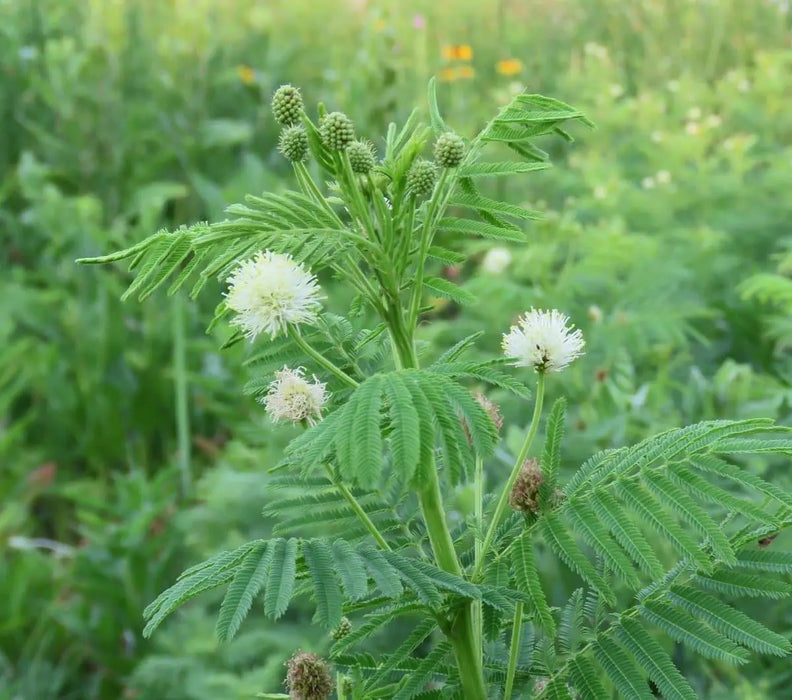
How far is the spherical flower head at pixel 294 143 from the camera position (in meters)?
1.00

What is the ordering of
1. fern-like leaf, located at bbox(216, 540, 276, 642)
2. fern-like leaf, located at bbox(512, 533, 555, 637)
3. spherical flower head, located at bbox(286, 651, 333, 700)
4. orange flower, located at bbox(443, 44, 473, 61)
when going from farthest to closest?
1. orange flower, located at bbox(443, 44, 473, 61)
2. spherical flower head, located at bbox(286, 651, 333, 700)
3. fern-like leaf, located at bbox(512, 533, 555, 637)
4. fern-like leaf, located at bbox(216, 540, 276, 642)

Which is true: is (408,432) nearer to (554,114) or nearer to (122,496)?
(554,114)

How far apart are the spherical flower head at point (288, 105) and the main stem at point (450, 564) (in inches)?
8.4

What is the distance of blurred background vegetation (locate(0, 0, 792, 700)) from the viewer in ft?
9.44

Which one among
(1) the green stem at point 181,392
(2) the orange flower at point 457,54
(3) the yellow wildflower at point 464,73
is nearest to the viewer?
(1) the green stem at point 181,392

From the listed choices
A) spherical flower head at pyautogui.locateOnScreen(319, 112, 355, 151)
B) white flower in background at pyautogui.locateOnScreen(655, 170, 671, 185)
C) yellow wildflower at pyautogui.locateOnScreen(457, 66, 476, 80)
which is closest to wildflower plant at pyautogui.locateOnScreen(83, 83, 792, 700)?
spherical flower head at pyautogui.locateOnScreen(319, 112, 355, 151)

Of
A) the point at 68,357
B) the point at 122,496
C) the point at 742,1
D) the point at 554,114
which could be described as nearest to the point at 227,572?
the point at 554,114

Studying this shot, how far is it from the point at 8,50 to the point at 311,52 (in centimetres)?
176

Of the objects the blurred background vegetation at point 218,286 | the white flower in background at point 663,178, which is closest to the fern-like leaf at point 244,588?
the blurred background vegetation at point 218,286

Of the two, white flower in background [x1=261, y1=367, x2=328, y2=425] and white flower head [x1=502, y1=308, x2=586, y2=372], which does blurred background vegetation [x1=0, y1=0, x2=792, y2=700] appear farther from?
white flower in background [x1=261, y1=367, x2=328, y2=425]

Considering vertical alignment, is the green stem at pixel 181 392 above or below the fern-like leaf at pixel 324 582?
above

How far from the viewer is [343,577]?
94 cm

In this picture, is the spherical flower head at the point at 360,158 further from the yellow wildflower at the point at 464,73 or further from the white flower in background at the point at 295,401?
the yellow wildflower at the point at 464,73

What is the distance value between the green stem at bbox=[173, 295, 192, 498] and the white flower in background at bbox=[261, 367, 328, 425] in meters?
2.56
